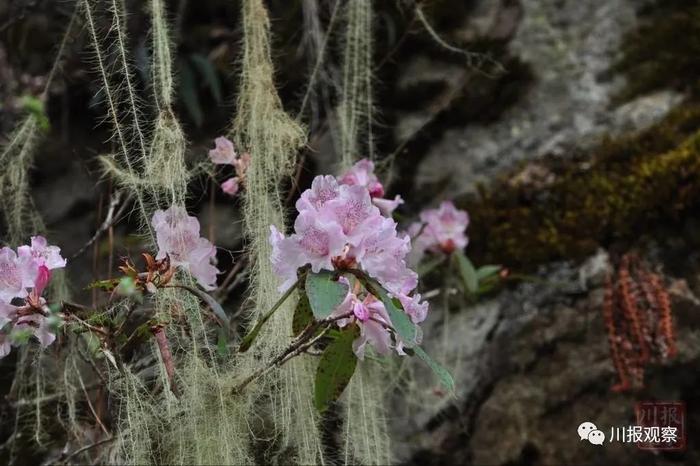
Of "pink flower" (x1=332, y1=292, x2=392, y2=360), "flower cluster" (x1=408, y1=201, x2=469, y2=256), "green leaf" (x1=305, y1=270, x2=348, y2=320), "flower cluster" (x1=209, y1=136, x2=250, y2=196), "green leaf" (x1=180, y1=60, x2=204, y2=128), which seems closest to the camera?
"green leaf" (x1=305, y1=270, x2=348, y2=320)

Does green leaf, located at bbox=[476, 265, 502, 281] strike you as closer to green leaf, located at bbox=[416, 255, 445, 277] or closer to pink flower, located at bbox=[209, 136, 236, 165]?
green leaf, located at bbox=[416, 255, 445, 277]

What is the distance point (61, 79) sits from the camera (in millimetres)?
1916

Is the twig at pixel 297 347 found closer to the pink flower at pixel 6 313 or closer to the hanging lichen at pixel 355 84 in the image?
the pink flower at pixel 6 313

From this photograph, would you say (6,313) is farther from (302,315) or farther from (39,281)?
(302,315)

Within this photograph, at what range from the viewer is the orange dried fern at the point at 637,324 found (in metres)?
1.54

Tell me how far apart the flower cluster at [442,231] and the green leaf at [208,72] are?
0.79 m

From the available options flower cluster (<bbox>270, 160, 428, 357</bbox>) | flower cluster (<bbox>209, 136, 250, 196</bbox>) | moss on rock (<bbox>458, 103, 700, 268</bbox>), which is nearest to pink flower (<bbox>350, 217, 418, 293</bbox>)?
flower cluster (<bbox>270, 160, 428, 357</bbox>)

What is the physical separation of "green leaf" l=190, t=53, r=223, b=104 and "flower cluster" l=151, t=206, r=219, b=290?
3.56ft

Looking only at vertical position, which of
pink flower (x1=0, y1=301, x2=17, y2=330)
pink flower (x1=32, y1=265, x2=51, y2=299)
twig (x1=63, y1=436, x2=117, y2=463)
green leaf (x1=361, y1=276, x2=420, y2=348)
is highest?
pink flower (x1=32, y1=265, x2=51, y2=299)

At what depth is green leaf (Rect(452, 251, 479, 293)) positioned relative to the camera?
5.27 feet

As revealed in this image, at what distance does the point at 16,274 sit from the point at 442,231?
2.94ft

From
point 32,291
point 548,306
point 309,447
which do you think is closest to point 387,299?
point 309,447

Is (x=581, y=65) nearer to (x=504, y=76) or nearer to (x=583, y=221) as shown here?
(x=504, y=76)

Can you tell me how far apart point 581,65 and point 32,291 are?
161cm
